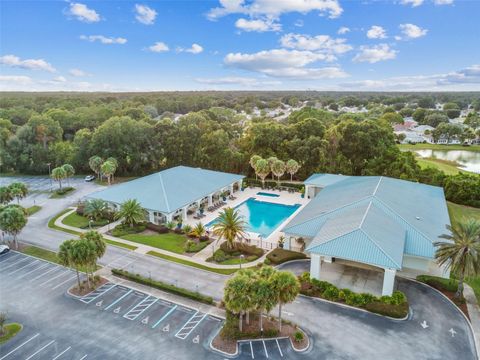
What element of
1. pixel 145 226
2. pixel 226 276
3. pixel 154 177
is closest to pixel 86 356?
pixel 226 276

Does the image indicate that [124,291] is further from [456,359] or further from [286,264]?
[456,359]

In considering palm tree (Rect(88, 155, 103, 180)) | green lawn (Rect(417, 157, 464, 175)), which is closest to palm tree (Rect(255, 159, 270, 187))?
palm tree (Rect(88, 155, 103, 180))

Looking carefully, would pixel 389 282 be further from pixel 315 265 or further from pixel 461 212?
pixel 461 212

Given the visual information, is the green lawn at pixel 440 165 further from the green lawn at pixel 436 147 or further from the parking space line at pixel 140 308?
the parking space line at pixel 140 308

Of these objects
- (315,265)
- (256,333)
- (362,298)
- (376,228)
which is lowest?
(256,333)

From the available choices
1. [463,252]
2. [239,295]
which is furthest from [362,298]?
[239,295]

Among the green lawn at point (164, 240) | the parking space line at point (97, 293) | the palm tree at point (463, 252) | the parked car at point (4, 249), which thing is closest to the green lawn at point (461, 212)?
the palm tree at point (463, 252)

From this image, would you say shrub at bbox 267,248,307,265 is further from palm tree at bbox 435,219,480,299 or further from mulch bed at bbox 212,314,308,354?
palm tree at bbox 435,219,480,299
